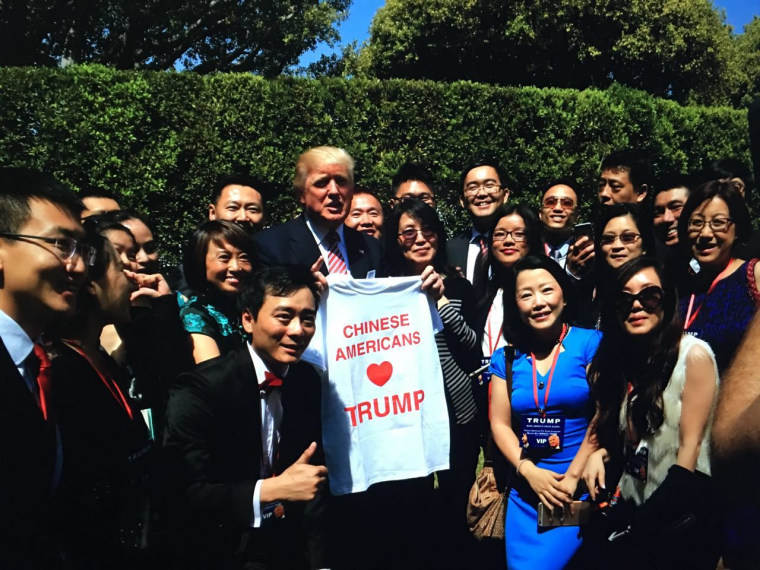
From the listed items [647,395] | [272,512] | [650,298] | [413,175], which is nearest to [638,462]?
[647,395]

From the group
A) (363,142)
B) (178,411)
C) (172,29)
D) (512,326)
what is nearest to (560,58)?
(172,29)

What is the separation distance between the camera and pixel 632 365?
3.38 metres

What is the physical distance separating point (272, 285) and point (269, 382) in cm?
49

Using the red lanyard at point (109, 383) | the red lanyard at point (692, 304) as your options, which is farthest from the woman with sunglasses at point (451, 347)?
the red lanyard at point (109, 383)

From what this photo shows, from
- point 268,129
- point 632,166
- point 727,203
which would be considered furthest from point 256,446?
point 268,129

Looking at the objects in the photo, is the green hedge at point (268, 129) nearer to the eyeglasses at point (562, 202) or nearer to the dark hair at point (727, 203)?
the eyeglasses at point (562, 202)

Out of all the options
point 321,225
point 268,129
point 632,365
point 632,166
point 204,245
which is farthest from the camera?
point 268,129

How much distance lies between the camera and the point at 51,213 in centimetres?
217

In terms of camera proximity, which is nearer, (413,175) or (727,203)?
(727,203)

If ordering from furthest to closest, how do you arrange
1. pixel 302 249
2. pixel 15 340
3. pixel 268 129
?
pixel 268 129
pixel 302 249
pixel 15 340

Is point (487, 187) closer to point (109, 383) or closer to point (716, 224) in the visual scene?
point (716, 224)

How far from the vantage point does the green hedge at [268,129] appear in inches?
333

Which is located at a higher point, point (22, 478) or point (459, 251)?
point (459, 251)

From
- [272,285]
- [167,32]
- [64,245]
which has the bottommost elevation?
[272,285]
